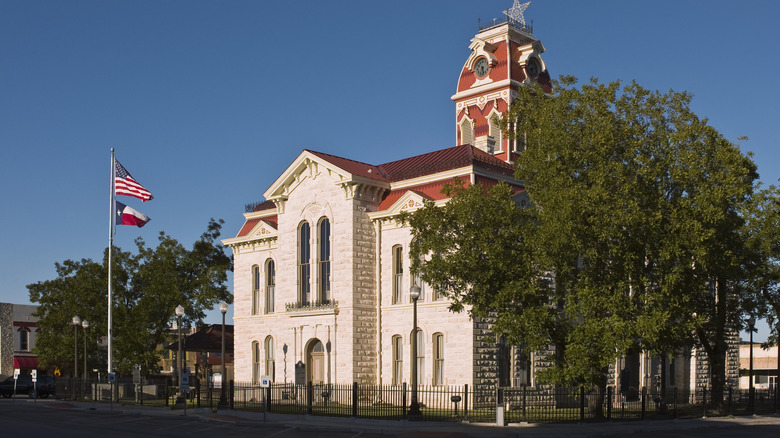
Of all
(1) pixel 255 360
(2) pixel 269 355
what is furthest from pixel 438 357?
(1) pixel 255 360

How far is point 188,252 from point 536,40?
2635 cm

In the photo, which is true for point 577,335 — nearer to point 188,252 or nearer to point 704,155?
point 704,155

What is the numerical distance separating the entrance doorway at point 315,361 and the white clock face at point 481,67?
19.6 meters

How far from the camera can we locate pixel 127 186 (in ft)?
146

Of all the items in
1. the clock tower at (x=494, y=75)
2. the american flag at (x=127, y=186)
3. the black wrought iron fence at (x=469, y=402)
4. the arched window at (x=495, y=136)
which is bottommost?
the black wrought iron fence at (x=469, y=402)

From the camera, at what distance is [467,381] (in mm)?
37938

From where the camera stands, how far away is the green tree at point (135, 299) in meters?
55.5

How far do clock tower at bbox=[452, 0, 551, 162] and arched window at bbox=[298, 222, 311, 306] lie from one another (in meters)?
12.2

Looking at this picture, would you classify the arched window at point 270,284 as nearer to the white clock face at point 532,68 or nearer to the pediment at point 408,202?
the pediment at point 408,202

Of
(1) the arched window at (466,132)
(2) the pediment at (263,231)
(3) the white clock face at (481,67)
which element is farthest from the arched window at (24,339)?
(3) the white clock face at (481,67)

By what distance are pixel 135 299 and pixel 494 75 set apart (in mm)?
27603

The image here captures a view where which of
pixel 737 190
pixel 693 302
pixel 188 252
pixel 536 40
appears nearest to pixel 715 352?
pixel 693 302

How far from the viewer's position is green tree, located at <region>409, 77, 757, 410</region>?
27.1 meters

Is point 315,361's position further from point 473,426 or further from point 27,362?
point 27,362
